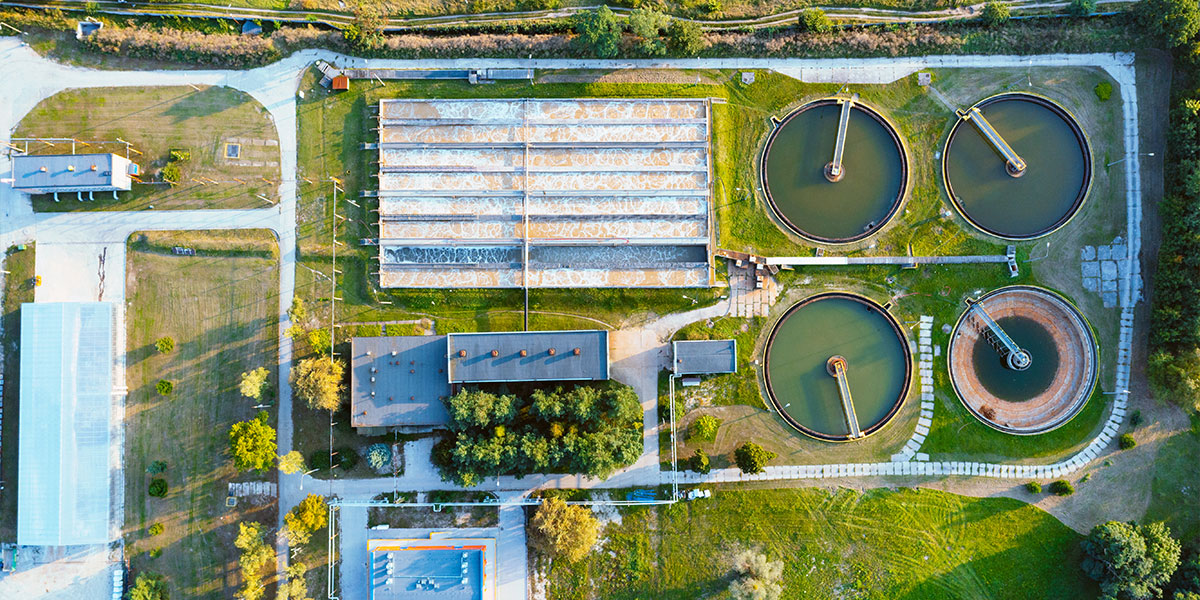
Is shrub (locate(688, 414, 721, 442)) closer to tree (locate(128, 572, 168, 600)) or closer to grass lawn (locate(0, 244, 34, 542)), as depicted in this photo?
tree (locate(128, 572, 168, 600))

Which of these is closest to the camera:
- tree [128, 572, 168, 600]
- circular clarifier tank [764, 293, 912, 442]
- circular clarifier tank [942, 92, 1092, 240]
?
tree [128, 572, 168, 600]

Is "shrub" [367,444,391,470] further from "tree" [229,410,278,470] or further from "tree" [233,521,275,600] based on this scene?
"tree" [233,521,275,600]

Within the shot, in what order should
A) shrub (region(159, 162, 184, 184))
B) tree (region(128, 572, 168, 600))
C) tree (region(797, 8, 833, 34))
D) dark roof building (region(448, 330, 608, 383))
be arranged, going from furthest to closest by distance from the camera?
tree (region(797, 8, 833, 34))
shrub (region(159, 162, 184, 184))
dark roof building (region(448, 330, 608, 383))
tree (region(128, 572, 168, 600))

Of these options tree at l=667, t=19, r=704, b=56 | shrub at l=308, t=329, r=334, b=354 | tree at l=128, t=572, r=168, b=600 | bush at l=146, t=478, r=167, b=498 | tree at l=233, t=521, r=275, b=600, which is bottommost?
tree at l=128, t=572, r=168, b=600

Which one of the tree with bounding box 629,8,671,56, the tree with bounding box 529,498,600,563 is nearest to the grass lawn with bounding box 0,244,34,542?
the tree with bounding box 529,498,600,563

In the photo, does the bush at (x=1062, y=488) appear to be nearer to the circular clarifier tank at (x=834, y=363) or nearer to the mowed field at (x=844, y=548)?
the mowed field at (x=844, y=548)

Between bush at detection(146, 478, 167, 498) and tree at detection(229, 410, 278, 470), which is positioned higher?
tree at detection(229, 410, 278, 470)

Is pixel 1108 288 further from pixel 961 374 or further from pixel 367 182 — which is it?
pixel 367 182

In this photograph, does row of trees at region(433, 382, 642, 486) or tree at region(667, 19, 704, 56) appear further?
tree at region(667, 19, 704, 56)

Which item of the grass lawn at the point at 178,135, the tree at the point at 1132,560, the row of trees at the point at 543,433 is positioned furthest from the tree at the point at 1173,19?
the grass lawn at the point at 178,135
